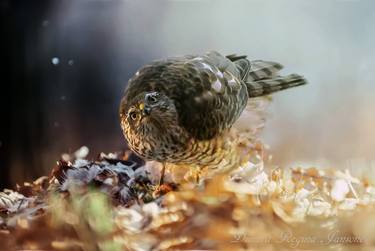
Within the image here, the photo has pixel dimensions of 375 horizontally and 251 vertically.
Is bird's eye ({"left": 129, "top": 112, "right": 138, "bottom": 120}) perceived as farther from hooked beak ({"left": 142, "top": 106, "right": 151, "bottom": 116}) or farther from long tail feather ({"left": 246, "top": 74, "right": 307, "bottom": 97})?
long tail feather ({"left": 246, "top": 74, "right": 307, "bottom": 97})

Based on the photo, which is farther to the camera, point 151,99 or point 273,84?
point 273,84

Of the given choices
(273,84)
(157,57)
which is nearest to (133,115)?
(157,57)

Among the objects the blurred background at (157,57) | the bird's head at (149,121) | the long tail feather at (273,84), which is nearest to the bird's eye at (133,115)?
the bird's head at (149,121)

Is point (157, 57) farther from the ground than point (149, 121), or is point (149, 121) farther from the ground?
point (157, 57)

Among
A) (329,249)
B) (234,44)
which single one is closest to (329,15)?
(234,44)

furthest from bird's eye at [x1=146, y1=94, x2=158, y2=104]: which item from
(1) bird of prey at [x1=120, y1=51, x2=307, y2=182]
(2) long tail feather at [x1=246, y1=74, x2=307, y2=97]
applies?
(2) long tail feather at [x1=246, y1=74, x2=307, y2=97]

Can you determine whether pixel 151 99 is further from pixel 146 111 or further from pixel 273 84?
pixel 273 84
